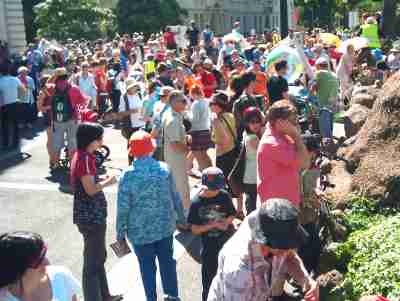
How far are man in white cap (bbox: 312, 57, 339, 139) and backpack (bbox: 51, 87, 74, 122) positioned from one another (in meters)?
4.64

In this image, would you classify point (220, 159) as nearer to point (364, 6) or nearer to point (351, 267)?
point (351, 267)

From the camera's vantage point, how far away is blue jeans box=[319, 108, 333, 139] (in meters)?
11.4

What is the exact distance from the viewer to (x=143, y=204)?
218 inches

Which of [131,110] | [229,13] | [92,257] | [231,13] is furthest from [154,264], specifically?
[231,13]

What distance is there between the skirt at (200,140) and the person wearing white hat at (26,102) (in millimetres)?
6095

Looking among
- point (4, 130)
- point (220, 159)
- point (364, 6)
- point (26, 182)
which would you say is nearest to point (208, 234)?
point (220, 159)

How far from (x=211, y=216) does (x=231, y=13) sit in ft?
258

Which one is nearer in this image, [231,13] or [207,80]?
[207,80]

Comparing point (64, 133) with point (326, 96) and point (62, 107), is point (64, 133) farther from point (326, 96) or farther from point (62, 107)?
point (326, 96)

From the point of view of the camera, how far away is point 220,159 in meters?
8.34

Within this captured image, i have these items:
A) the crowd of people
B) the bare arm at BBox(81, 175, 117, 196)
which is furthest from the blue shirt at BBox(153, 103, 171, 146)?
the bare arm at BBox(81, 175, 117, 196)

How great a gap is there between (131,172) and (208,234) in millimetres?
912

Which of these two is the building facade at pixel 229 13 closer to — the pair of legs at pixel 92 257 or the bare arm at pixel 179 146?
the bare arm at pixel 179 146

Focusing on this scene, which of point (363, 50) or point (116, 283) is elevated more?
point (363, 50)
